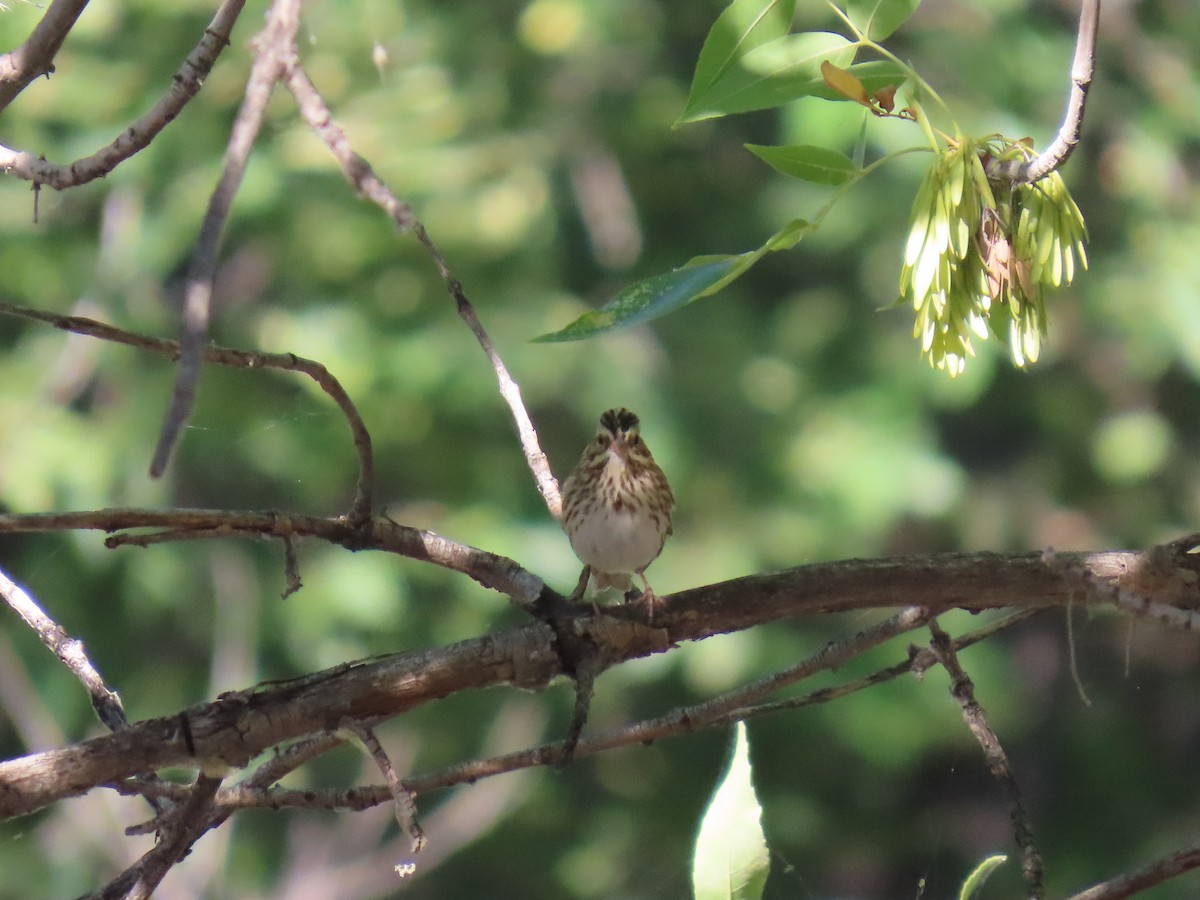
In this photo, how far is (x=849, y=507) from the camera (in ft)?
15.4

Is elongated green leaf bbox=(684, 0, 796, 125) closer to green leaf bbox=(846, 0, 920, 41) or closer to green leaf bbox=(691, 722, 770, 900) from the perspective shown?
green leaf bbox=(846, 0, 920, 41)

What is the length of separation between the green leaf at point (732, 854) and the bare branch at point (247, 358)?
1.33 ft

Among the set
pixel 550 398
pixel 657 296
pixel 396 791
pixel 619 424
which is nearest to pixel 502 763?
pixel 396 791

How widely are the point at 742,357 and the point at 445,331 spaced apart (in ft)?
3.71

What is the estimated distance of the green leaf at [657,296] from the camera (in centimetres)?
97

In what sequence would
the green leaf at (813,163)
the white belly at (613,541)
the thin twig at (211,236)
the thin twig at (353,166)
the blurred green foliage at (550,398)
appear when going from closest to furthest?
the thin twig at (211,236) < the thin twig at (353,166) < the green leaf at (813,163) < the white belly at (613,541) < the blurred green foliage at (550,398)

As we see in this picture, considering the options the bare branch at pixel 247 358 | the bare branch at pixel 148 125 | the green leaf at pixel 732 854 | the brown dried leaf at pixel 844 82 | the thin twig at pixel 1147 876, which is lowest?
the thin twig at pixel 1147 876

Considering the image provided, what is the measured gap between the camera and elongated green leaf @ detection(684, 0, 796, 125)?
106cm

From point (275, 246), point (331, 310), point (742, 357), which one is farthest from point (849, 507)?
point (275, 246)

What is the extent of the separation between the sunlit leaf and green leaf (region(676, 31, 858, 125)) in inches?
4.6

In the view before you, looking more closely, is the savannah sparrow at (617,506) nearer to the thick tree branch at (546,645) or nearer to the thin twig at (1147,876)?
Result: the thick tree branch at (546,645)

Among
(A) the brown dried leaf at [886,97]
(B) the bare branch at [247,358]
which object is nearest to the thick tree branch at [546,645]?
(B) the bare branch at [247,358]

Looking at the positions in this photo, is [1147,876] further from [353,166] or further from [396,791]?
[353,166]

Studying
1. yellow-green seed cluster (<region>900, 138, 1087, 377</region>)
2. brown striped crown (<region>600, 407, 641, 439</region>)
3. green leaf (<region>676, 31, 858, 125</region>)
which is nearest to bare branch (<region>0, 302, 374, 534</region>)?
green leaf (<region>676, 31, 858, 125</region>)
